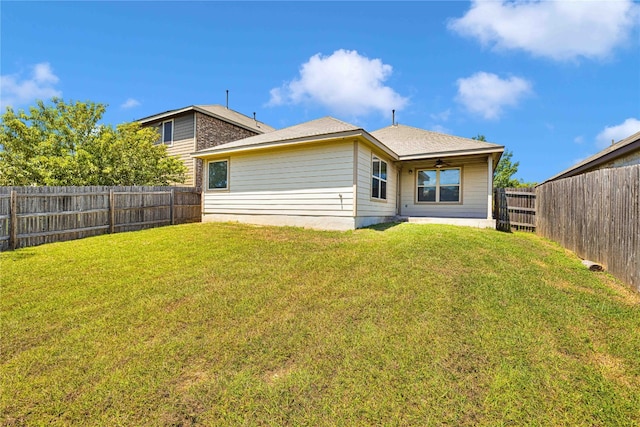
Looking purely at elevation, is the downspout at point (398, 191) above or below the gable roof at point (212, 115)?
below

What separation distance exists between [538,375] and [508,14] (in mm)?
9175

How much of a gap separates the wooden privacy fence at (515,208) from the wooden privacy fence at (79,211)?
13108 millimetres

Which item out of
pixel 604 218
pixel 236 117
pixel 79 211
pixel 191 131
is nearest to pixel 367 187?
pixel 604 218

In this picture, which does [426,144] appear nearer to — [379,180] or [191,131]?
[379,180]

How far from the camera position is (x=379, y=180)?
35.0ft

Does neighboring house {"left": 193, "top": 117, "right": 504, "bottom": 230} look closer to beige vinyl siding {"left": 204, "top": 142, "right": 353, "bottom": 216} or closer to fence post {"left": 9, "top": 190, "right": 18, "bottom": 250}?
beige vinyl siding {"left": 204, "top": 142, "right": 353, "bottom": 216}

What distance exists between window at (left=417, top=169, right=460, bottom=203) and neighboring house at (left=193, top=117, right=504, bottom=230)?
1.6 inches

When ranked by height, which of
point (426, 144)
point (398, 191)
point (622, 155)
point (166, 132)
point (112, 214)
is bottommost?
point (112, 214)

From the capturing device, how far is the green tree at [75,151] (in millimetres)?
11711

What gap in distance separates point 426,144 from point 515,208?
4.23 m

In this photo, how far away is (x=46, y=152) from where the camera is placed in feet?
42.7

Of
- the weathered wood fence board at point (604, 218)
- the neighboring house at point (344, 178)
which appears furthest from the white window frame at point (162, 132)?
the weathered wood fence board at point (604, 218)

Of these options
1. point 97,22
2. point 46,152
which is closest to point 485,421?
point 97,22

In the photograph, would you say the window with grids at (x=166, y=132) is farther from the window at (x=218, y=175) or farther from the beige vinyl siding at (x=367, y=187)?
the beige vinyl siding at (x=367, y=187)
